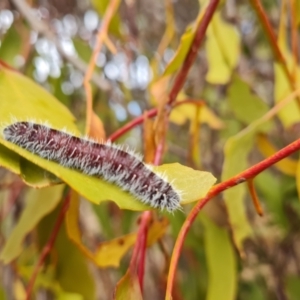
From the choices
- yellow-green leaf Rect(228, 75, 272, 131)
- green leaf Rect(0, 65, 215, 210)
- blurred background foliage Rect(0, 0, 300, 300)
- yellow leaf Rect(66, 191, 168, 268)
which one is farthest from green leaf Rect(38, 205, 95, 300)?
yellow-green leaf Rect(228, 75, 272, 131)

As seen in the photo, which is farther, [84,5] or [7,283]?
[84,5]

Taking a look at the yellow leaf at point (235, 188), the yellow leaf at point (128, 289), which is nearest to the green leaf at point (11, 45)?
the yellow leaf at point (235, 188)

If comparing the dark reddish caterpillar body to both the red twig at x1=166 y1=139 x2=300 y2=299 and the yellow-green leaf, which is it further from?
the yellow-green leaf

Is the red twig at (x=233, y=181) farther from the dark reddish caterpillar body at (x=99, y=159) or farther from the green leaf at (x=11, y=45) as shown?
the green leaf at (x=11, y=45)

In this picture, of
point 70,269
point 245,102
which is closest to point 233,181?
point 70,269

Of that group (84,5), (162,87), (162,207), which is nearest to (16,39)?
(162,87)

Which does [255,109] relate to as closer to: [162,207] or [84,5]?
[162,207]

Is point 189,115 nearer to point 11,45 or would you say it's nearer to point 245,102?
point 245,102
